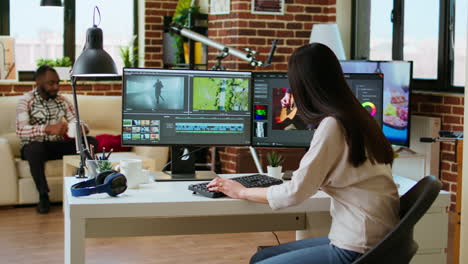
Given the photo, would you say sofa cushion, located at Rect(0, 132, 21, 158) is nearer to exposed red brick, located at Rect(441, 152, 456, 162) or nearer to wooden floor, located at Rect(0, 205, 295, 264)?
wooden floor, located at Rect(0, 205, 295, 264)

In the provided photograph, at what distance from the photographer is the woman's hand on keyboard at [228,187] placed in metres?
2.99

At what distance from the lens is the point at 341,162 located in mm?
2570

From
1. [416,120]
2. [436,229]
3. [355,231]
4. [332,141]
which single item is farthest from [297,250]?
[416,120]

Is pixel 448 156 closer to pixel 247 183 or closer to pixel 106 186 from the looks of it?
pixel 247 183

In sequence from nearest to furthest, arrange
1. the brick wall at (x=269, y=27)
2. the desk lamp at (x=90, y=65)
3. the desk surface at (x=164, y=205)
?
the desk surface at (x=164, y=205) → the desk lamp at (x=90, y=65) → the brick wall at (x=269, y=27)

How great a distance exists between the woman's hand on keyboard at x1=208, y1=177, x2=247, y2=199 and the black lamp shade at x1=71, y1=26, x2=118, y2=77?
770 millimetres

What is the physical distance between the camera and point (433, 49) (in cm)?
612

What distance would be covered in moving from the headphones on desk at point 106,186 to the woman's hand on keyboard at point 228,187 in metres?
0.36

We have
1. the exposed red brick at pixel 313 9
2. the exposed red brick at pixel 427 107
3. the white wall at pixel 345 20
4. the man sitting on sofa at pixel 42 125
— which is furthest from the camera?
the white wall at pixel 345 20

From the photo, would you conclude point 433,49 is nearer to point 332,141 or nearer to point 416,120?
point 416,120

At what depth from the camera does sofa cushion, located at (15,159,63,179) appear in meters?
6.21

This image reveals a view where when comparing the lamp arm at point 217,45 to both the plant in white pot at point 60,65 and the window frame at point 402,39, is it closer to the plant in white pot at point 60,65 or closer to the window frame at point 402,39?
the window frame at point 402,39

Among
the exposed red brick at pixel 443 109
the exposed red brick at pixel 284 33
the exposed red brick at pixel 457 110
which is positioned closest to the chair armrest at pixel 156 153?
the exposed red brick at pixel 284 33

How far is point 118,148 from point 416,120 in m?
2.62
